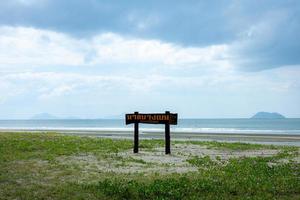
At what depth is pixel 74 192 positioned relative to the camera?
12031mm

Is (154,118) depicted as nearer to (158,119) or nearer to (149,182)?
(158,119)

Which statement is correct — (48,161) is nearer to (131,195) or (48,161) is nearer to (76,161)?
(76,161)

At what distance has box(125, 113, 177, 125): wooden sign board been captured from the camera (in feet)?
77.2

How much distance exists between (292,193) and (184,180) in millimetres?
3405

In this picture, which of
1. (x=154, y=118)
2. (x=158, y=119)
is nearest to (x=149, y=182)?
(x=158, y=119)

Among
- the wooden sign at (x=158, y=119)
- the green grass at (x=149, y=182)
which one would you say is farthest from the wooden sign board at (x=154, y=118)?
the green grass at (x=149, y=182)

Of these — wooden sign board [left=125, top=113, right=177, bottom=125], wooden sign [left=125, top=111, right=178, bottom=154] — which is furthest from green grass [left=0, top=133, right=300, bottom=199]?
wooden sign board [left=125, top=113, right=177, bottom=125]

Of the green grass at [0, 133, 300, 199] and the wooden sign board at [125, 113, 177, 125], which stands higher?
the wooden sign board at [125, 113, 177, 125]

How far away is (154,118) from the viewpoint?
78.6 feet

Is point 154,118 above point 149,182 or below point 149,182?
above

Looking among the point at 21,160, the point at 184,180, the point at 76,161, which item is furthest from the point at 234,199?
the point at 21,160

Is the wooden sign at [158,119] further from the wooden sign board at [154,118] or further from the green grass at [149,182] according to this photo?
the green grass at [149,182]

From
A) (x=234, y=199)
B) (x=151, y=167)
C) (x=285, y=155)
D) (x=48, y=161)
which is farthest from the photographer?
(x=285, y=155)

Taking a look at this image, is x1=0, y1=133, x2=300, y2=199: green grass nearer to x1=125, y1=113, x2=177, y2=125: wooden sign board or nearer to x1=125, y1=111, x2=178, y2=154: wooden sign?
x1=125, y1=111, x2=178, y2=154: wooden sign
